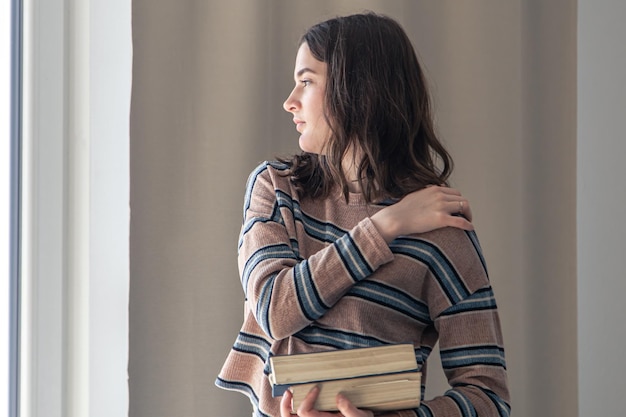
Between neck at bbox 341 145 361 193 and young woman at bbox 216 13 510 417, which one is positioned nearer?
young woman at bbox 216 13 510 417

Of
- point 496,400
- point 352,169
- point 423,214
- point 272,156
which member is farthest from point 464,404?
point 272,156

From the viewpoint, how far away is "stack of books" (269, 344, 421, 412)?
3.20ft

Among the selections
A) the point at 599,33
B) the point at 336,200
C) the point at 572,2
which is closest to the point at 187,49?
the point at 336,200

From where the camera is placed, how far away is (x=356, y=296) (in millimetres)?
1139

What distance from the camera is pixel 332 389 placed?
99cm

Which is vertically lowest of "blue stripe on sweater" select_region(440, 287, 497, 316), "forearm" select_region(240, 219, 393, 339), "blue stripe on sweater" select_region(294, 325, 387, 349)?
"blue stripe on sweater" select_region(294, 325, 387, 349)

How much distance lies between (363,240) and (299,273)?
0.34 feet

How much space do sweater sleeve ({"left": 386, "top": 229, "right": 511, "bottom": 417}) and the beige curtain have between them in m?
0.50

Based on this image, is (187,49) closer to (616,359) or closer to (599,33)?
(599,33)

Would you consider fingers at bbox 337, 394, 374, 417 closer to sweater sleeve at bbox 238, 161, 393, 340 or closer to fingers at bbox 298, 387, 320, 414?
fingers at bbox 298, 387, 320, 414

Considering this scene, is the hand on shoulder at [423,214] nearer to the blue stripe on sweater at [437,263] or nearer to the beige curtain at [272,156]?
the blue stripe on sweater at [437,263]

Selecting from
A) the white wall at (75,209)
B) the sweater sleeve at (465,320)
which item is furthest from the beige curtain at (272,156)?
the sweater sleeve at (465,320)

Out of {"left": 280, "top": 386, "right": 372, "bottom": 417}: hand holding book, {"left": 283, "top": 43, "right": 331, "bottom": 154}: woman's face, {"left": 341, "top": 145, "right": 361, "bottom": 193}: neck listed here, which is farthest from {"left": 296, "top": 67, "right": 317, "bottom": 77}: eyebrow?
{"left": 280, "top": 386, "right": 372, "bottom": 417}: hand holding book

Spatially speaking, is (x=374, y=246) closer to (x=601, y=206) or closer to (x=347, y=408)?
(x=347, y=408)
